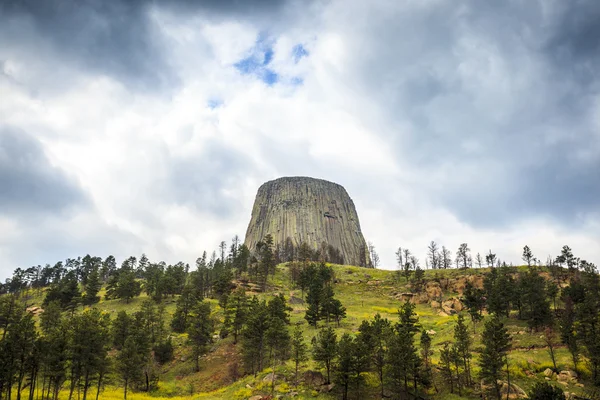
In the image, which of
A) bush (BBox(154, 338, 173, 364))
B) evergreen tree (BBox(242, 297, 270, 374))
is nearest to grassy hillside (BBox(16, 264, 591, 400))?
bush (BBox(154, 338, 173, 364))

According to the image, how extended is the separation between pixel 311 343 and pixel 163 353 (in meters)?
33.2

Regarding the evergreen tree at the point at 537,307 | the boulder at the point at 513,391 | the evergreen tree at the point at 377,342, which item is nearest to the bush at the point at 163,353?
the evergreen tree at the point at 377,342

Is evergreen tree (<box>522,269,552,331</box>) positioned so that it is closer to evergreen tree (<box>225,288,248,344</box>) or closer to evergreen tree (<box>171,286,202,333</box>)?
evergreen tree (<box>225,288,248,344</box>)

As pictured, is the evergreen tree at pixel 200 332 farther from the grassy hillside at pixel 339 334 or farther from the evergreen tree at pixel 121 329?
the evergreen tree at pixel 121 329

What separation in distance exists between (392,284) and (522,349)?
72.2 m

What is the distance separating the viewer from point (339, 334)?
247ft

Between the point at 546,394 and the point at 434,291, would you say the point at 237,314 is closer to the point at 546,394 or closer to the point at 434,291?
the point at 546,394

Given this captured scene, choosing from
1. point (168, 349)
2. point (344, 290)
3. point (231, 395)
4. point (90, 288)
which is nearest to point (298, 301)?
point (344, 290)

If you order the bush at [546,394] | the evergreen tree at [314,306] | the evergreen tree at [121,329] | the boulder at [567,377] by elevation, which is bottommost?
the boulder at [567,377]

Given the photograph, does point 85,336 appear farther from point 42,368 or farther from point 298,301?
point 298,301

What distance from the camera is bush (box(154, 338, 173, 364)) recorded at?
7581 centimetres

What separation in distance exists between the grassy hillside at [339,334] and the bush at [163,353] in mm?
1686

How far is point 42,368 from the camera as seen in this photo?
53.2 meters

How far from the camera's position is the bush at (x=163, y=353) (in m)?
75.8
